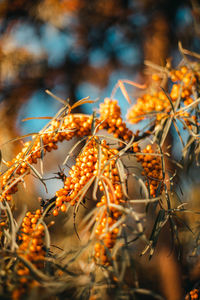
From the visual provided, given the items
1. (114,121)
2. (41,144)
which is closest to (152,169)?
(114,121)

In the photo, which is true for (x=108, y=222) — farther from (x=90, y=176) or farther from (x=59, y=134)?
(x=59, y=134)

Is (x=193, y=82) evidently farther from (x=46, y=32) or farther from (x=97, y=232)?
(x=46, y=32)

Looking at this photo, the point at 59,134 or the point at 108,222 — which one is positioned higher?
the point at 59,134

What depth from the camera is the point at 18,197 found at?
948mm

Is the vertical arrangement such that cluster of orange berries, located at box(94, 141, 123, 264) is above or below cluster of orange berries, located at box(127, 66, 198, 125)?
below

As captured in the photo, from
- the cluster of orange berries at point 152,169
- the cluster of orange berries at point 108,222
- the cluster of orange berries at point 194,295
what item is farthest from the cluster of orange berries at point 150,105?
the cluster of orange berries at point 194,295

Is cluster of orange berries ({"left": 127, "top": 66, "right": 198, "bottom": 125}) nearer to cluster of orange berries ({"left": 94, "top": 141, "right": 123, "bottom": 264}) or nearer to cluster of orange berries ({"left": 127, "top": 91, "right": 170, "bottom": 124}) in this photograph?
cluster of orange berries ({"left": 127, "top": 91, "right": 170, "bottom": 124})

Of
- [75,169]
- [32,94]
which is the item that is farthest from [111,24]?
[75,169]

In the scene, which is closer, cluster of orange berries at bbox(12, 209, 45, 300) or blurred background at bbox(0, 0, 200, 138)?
cluster of orange berries at bbox(12, 209, 45, 300)

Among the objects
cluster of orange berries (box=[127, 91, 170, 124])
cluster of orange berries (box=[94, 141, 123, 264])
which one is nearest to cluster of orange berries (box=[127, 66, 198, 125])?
cluster of orange berries (box=[127, 91, 170, 124])

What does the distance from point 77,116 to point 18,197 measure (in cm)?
63

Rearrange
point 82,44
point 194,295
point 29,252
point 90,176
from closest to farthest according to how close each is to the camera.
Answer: point 29,252 < point 90,176 < point 194,295 < point 82,44

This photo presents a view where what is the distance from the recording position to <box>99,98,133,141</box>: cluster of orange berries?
517 millimetres

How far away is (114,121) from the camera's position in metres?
0.52
